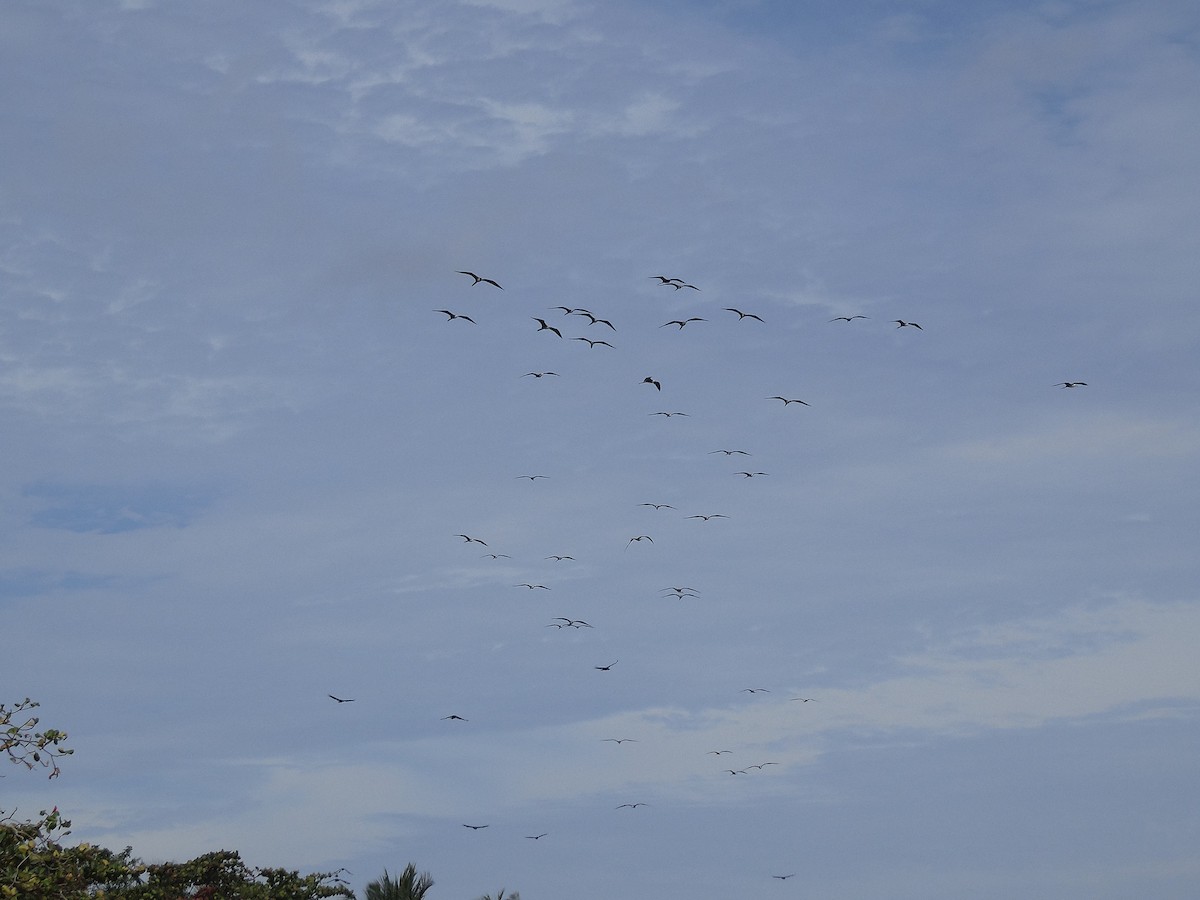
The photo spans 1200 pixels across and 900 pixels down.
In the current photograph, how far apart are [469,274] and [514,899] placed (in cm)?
2163

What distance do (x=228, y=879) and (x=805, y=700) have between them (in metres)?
37.3

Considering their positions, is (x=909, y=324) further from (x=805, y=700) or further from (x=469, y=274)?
(x=805, y=700)

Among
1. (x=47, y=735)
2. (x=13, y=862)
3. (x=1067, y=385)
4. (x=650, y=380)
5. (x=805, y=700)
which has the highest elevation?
(x=1067, y=385)

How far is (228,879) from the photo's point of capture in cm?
4231

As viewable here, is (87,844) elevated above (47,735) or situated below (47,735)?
below

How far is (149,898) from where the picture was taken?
3581cm

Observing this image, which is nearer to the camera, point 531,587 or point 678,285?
point 678,285

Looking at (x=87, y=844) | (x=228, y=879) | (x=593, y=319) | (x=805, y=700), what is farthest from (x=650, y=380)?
(x=805, y=700)

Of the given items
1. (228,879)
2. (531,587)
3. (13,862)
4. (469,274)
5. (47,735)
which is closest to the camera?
(47,735)

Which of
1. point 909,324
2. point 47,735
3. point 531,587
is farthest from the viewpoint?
point 531,587

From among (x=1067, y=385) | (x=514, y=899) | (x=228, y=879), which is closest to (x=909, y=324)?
(x=1067, y=385)

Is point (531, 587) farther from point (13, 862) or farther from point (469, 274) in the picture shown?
point (13, 862)

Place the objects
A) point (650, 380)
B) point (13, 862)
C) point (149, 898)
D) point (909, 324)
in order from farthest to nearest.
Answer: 1. point (909, 324)
2. point (650, 380)
3. point (149, 898)
4. point (13, 862)

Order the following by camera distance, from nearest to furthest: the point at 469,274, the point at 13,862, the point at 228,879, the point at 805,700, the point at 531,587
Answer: the point at 13,862, the point at 469,274, the point at 228,879, the point at 531,587, the point at 805,700
